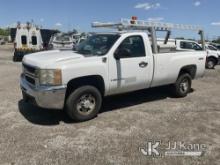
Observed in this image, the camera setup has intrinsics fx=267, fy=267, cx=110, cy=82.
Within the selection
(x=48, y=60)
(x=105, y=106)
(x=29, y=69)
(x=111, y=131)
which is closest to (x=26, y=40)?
(x=105, y=106)

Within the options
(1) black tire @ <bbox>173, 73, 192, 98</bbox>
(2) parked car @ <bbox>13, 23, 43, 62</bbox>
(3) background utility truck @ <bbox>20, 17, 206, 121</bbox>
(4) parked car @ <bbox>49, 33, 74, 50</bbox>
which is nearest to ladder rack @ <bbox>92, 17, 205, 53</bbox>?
(3) background utility truck @ <bbox>20, 17, 206, 121</bbox>

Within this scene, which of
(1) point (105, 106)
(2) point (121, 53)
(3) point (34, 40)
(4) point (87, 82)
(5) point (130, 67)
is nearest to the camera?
(4) point (87, 82)

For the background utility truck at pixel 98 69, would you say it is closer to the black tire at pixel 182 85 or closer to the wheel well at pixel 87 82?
the wheel well at pixel 87 82

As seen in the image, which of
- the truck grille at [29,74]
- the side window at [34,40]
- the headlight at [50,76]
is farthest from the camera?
the side window at [34,40]

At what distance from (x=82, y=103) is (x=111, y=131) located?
2.99 feet

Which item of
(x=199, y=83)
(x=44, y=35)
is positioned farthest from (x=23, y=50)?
(x=199, y=83)

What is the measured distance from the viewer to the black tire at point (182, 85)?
7754mm

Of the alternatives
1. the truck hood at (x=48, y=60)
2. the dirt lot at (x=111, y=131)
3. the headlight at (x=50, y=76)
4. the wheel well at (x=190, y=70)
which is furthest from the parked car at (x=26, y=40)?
the headlight at (x=50, y=76)

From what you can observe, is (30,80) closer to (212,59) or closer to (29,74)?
(29,74)

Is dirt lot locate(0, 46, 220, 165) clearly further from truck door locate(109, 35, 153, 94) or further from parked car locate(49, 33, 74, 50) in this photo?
parked car locate(49, 33, 74, 50)

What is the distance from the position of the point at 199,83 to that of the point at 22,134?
25.2 ft

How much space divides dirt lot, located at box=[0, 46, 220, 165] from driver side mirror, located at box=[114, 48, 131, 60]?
1339mm

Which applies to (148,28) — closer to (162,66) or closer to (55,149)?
(162,66)

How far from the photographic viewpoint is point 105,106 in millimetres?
6836
